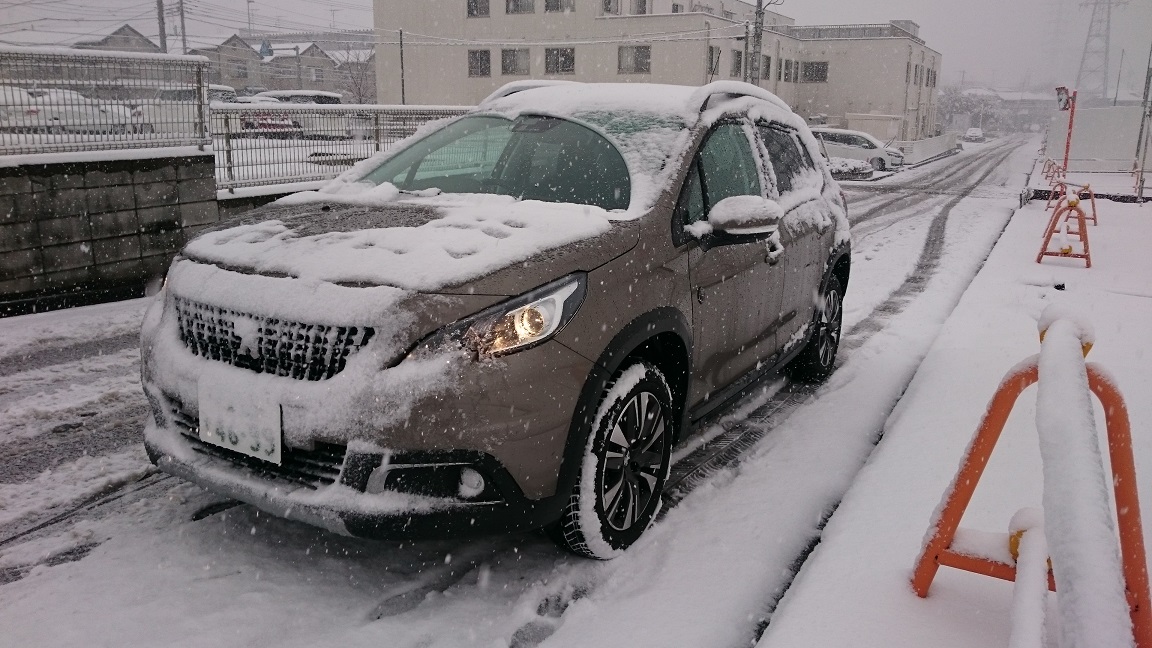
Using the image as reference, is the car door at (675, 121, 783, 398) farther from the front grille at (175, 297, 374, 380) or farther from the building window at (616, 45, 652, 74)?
the building window at (616, 45, 652, 74)

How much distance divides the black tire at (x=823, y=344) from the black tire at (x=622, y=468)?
232 cm

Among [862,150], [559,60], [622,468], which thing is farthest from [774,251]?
[559,60]

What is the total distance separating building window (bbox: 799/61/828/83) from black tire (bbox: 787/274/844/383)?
176 ft

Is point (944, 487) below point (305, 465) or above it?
below

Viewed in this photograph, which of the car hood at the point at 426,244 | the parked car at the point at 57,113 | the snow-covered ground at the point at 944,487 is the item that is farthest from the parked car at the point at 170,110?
the snow-covered ground at the point at 944,487

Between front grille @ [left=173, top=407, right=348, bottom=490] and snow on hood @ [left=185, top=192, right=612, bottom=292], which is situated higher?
snow on hood @ [left=185, top=192, right=612, bottom=292]

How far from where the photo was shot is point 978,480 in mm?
2574

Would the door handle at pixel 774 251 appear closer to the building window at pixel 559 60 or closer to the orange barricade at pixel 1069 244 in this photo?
the orange barricade at pixel 1069 244

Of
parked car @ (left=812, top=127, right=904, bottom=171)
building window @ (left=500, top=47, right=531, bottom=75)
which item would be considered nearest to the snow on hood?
parked car @ (left=812, top=127, right=904, bottom=171)

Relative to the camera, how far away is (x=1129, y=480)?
2.13 metres

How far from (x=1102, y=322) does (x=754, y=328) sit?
4.45 meters

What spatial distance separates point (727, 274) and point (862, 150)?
30.6 m

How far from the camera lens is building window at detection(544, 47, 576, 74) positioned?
43.5m

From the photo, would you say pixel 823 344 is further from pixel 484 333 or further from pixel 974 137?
pixel 974 137
